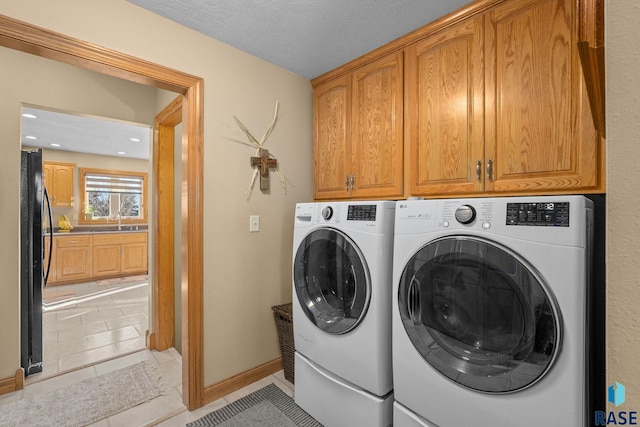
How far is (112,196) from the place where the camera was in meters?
6.29

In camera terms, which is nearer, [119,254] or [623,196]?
[623,196]

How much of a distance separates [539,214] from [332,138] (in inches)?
61.8

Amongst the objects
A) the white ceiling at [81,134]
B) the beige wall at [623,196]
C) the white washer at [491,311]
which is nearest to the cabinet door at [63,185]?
the white ceiling at [81,134]

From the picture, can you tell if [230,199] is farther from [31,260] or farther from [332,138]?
[31,260]

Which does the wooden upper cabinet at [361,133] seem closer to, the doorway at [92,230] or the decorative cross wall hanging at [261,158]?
the decorative cross wall hanging at [261,158]

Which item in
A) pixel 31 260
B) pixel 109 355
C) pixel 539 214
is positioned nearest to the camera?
→ pixel 539 214

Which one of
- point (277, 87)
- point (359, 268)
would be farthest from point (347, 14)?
point (359, 268)

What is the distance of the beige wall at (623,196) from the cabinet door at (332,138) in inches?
72.0

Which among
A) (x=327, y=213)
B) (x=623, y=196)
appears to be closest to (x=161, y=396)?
(x=327, y=213)

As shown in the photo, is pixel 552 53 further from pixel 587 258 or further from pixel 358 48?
pixel 358 48

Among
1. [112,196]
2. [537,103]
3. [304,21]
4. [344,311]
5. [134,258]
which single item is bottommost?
[134,258]

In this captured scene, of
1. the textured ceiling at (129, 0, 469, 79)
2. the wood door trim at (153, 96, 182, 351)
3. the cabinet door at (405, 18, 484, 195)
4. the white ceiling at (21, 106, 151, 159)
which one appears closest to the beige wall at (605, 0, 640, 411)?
the cabinet door at (405, 18, 484, 195)

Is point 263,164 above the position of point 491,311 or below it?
above

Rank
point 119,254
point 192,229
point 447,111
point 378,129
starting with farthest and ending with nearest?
point 119,254, point 378,129, point 192,229, point 447,111
